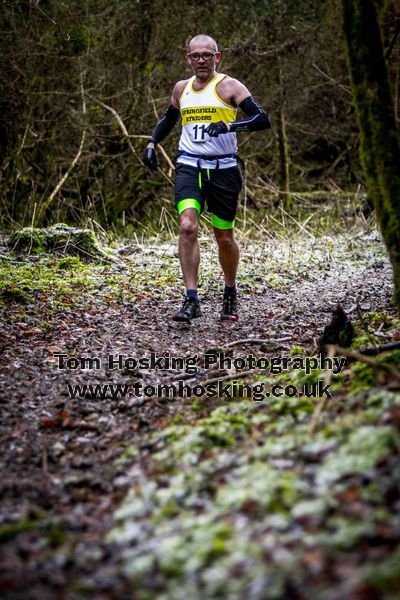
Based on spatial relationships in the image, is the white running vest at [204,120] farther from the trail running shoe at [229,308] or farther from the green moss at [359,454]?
the green moss at [359,454]

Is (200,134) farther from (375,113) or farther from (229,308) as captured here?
(375,113)

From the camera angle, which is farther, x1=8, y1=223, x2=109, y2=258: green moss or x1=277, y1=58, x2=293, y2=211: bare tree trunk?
x1=277, y1=58, x2=293, y2=211: bare tree trunk

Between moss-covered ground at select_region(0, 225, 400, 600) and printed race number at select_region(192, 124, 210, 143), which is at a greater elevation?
printed race number at select_region(192, 124, 210, 143)

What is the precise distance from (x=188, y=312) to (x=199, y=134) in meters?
1.65

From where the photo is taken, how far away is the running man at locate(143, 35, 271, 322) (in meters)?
5.98

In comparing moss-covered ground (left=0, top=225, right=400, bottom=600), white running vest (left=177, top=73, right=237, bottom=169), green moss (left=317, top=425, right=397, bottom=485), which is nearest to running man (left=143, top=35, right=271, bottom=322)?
white running vest (left=177, top=73, right=237, bottom=169)

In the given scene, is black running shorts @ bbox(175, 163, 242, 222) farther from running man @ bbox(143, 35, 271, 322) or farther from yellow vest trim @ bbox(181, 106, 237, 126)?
yellow vest trim @ bbox(181, 106, 237, 126)

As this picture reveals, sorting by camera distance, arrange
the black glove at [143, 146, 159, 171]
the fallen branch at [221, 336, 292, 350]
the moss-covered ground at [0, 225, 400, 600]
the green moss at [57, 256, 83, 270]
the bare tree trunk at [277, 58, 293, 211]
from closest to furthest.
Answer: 1. the moss-covered ground at [0, 225, 400, 600]
2. the fallen branch at [221, 336, 292, 350]
3. the black glove at [143, 146, 159, 171]
4. the green moss at [57, 256, 83, 270]
5. the bare tree trunk at [277, 58, 293, 211]

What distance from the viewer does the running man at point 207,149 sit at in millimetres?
5977

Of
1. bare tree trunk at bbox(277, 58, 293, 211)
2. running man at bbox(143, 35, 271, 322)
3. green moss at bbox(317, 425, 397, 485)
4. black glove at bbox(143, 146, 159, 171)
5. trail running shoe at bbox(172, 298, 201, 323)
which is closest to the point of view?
green moss at bbox(317, 425, 397, 485)

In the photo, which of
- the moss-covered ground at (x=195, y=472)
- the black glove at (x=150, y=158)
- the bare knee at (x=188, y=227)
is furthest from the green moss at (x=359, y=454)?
the black glove at (x=150, y=158)

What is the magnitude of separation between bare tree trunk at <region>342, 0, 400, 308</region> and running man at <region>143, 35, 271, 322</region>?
2427 millimetres

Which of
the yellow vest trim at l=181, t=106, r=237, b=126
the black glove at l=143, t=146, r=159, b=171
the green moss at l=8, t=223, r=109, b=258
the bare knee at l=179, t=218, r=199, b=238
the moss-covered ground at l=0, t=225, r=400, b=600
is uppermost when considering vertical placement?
the yellow vest trim at l=181, t=106, r=237, b=126

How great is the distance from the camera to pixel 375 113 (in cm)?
352
